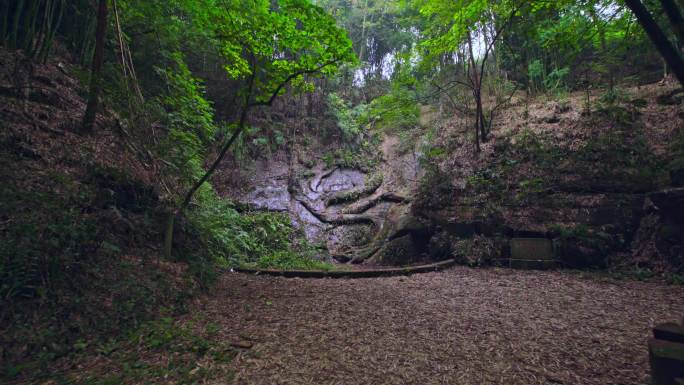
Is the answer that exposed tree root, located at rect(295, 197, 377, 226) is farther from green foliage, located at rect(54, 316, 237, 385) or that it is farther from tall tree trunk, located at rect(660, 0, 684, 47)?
tall tree trunk, located at rect(660, 0, 684, 47)

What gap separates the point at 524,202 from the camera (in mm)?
6895

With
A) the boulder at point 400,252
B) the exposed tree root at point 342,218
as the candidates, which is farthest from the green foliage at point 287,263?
the exposed tree root at point 342,218

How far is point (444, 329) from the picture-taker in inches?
123

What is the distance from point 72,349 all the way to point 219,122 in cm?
1237

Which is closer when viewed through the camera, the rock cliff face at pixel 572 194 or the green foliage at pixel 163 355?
the green foliage at pixel 163 355

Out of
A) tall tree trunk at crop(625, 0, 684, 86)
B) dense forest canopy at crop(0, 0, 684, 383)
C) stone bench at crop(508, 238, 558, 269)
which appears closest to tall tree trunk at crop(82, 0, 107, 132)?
dense forest canopy at crop(0, 0, 684, 383)

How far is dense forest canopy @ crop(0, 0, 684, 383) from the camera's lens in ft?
10.1

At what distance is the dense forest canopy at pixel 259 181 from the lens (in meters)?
3.09

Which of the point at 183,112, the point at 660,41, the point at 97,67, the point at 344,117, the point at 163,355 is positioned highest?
the point at 344,117

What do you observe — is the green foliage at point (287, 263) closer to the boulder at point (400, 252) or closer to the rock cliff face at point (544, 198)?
the boulder at point (400, 252)

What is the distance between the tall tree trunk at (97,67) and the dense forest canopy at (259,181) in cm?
3

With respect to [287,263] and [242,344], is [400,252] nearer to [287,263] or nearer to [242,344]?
[287,263]

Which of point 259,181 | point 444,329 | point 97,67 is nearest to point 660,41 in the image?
point 444,329

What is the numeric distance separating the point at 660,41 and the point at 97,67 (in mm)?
6610
